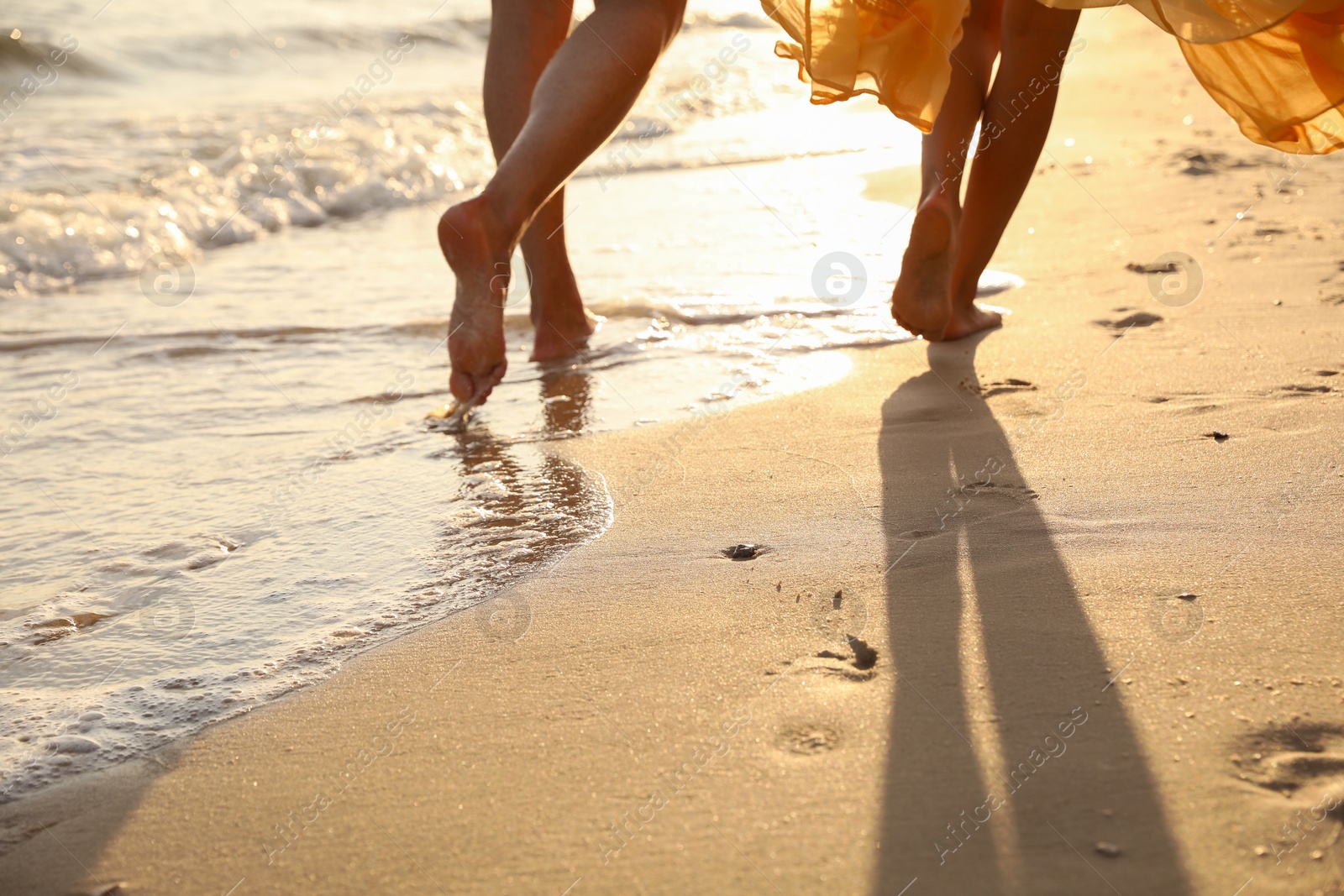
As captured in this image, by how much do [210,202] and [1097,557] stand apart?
Answer: 438 centimetres

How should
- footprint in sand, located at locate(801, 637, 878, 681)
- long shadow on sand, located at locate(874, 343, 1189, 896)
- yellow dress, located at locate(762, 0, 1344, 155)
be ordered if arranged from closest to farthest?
long shadow on sand, located at locate(874, 343, 1189, 896) < footprint in sand, located at locate(801, 637, 878, 681) < yellow dress, located at locate(762, 0, 1344, 155)

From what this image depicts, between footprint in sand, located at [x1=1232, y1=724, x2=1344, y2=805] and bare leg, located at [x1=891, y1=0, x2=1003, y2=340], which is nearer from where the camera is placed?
footprint in sand, located at [x1=1232, y1=724, x2=1344, y2=805]

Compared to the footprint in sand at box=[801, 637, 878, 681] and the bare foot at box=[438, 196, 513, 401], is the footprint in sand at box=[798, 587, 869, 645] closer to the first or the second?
the footprint in sand at box=[801, 637, 878, 681]

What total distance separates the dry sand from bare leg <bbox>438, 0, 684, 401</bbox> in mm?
288

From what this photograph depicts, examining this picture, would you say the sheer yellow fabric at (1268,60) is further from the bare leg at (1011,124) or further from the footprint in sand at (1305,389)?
the footprint in sand at (1305,389)

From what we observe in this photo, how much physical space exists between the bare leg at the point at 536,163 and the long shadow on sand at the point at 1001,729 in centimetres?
72

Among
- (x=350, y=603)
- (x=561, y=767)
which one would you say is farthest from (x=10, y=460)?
(x=561, y=767)

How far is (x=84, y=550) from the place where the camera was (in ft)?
5.71

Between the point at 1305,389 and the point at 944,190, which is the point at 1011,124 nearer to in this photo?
the point at 944,190

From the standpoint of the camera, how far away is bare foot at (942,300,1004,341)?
Answer: 7.79 ft

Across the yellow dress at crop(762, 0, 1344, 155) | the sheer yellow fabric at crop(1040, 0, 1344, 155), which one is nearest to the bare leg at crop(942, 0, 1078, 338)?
the yellow dress at crop(762, 0, 1344, 155)

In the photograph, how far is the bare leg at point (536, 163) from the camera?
1.79 metres

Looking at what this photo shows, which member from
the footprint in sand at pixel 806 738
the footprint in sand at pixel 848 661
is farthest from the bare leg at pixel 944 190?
the footprint in sand at pixel 806 738

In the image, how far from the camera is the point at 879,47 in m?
1.95
